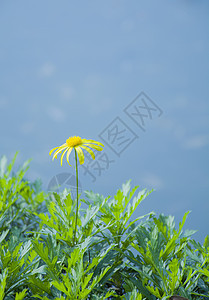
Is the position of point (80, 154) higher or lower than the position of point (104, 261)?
higher

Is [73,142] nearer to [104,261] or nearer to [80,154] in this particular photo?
[80,154]

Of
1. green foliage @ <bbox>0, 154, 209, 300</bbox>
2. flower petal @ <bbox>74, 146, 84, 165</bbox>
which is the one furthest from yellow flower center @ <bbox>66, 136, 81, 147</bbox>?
green foliage @ <bbox>0, 154, 209, 300</bbox>

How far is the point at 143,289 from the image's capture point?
1127mm

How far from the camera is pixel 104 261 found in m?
1.16

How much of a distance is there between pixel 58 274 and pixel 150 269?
0.31 metres

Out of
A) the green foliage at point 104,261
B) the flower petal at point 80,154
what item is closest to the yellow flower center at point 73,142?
the flower petal at point 80,154

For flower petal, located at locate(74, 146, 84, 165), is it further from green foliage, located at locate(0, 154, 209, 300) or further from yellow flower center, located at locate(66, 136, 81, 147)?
green foliage, located at locate(0, 154, 209, 300)

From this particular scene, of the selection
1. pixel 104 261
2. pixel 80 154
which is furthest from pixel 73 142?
pixel 104 261

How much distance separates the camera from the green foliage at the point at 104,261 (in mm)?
1023

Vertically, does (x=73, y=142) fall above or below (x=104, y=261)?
above

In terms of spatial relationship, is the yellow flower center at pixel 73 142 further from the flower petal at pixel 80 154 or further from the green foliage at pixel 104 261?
the green foliage at pixel 104 261

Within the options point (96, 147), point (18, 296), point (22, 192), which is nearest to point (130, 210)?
point (96, 147)

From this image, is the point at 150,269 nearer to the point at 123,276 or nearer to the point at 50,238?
the point at 123,276

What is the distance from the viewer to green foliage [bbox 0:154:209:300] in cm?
102
